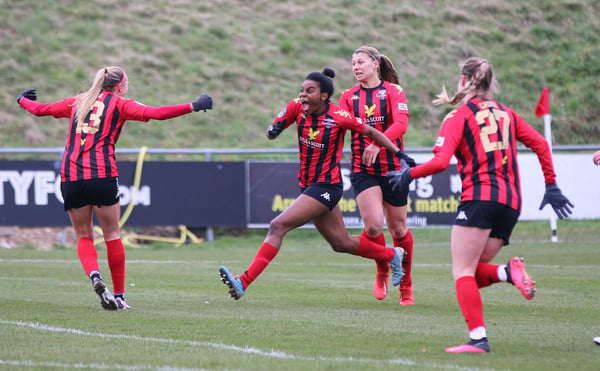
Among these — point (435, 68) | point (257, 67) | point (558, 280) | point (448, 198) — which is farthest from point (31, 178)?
point (435, 68)

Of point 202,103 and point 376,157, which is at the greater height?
point 202,103

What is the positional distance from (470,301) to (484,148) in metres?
0.99

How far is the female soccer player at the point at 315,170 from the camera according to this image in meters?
8.19

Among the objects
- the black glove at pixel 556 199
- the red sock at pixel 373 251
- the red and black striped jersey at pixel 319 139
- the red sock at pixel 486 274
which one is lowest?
the red sock at pixel 373 251

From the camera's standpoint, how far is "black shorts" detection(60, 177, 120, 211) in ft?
26.2

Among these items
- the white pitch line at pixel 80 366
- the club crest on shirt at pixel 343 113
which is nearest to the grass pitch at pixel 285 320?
the white pitch line at pixel 80 366

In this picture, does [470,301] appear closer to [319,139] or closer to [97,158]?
[319,139]

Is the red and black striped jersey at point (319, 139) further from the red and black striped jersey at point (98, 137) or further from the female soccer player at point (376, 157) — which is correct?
the red and black striped jersey at point (98, 137)

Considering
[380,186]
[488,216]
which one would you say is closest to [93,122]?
[380,186]

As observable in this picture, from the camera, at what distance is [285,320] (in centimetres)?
737

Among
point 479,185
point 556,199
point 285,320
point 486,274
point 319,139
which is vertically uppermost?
point 319,139

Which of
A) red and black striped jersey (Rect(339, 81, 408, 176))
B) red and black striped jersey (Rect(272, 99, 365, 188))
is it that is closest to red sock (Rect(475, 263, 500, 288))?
red and black striped jersey (Rect(272, 99, 365, 188))

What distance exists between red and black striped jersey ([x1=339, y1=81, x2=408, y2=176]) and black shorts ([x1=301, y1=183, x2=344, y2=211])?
56 centimetres

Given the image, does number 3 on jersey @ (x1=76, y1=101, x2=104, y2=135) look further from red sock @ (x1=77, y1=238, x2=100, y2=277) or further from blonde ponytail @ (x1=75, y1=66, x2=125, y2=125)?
red sock @ (x1=77, y1=238, x2=100, y2=277)
